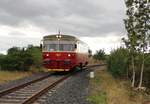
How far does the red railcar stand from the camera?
31141 mm

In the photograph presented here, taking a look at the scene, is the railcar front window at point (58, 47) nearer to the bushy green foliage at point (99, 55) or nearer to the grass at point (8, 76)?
the grass at point (8, 76)

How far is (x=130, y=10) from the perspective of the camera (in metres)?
23.1

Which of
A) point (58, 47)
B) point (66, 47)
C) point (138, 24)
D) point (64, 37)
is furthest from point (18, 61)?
point (138, 24)

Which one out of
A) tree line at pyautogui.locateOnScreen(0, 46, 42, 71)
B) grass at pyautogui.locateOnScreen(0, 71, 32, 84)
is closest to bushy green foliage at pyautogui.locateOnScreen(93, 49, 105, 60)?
tree line at pyautogui.locateOnScreen(0, 46, 42, 71)

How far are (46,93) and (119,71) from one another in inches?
450

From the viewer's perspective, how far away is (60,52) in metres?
31.2

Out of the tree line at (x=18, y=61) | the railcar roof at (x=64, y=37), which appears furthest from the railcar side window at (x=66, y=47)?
the tree line at (x=18, y=61)

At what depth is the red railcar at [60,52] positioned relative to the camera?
31.1 m

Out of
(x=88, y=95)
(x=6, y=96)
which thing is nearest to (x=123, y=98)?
(x=88, y=95)

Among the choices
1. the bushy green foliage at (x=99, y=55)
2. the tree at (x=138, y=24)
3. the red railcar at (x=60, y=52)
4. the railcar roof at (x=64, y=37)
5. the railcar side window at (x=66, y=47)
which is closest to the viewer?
the tree at (x=138, y=24)

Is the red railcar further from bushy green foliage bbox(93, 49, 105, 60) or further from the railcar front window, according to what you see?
bushy green foliage bbox(93, 49, 105, 60)

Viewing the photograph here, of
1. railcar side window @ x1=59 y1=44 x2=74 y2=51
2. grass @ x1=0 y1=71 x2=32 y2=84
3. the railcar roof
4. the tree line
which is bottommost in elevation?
grass @ x1=0 y1=71 x2=32 y2=84

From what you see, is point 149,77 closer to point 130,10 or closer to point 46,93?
point 130,10

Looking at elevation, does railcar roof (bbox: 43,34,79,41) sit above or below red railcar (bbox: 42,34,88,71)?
above
